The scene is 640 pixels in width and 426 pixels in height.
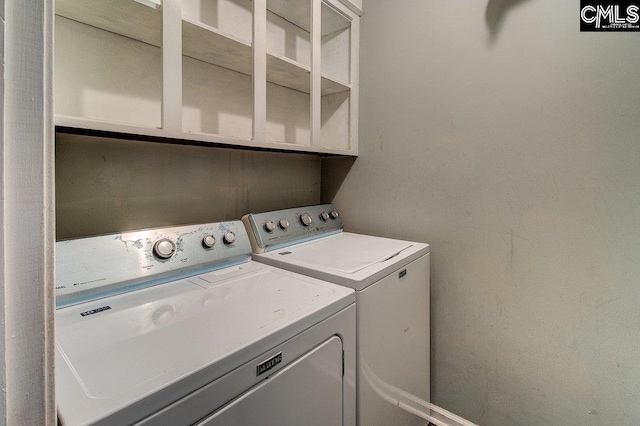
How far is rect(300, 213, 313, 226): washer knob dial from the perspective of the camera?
1.58 m

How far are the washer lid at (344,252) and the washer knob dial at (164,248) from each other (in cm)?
39

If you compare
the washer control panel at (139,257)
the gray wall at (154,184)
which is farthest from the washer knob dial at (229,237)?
the gray wall at (154,184)

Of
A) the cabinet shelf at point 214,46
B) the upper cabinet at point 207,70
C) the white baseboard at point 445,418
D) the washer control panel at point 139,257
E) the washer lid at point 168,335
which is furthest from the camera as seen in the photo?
the white baseboard at point 445,418

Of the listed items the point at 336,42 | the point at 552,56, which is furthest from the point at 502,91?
the point at 336,42

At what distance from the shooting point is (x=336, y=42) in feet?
5.85

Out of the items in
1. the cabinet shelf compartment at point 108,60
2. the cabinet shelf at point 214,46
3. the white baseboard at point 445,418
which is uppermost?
the cabinet shelf at point 214,46

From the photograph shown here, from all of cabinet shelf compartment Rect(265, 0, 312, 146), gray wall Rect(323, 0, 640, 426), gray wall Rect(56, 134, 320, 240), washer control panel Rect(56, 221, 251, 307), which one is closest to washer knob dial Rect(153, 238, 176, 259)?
washer control panel Rect(56, 221, 251, 307)

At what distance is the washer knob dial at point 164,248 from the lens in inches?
40.3

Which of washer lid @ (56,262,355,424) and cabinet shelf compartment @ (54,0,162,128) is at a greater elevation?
cabinet shelf compartment @ (54,0,162,128)

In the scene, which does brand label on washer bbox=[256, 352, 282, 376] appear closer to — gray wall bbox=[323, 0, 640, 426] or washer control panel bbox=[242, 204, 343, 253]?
washer control panel bbox=[242, 204, 343, 253]

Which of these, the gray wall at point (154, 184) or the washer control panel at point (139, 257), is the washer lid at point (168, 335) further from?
the gray wall at point (154, 184)

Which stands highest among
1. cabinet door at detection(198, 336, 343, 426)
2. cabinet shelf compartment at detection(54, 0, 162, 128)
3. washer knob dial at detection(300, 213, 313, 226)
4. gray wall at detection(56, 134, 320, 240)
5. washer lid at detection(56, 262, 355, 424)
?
cabinet shelf compartment at detection(54, 0, 162, 128)

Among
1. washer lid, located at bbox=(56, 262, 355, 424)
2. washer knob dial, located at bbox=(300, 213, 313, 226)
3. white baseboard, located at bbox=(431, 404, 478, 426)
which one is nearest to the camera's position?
washer lid, located at bbox=(56, 262, 355, 424)

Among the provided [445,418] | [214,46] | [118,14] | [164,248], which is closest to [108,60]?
[118,14]
